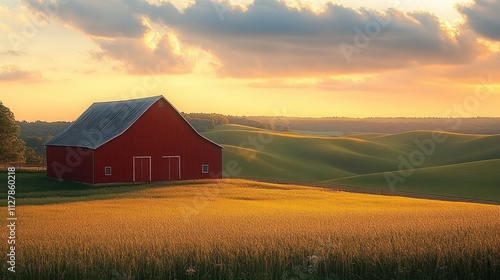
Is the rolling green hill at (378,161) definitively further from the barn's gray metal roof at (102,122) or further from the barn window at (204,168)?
the barn's gray metal roof at (102,122)

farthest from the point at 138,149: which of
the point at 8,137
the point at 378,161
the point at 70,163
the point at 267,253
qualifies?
the point at 378,161

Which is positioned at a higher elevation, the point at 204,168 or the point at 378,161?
the point at 378,161

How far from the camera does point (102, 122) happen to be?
6059 centimetres

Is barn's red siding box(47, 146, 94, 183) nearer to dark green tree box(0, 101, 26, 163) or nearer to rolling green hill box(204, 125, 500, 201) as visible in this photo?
dark green tree box(0, 101, 26, 163)

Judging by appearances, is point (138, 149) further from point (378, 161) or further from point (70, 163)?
point (378, 161)

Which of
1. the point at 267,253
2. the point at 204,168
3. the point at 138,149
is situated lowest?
the point at 267,253

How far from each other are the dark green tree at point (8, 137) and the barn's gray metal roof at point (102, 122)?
57.3 feet

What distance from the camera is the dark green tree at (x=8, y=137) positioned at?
7900 cm

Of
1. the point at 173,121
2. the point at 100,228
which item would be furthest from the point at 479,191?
the point at 100,228

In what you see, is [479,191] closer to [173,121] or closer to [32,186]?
[173,121]

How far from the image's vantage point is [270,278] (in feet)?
40.7

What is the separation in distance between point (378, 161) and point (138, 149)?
73.4 m

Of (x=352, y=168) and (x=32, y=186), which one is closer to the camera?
(x=32, y=186)

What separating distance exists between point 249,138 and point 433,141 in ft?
165
